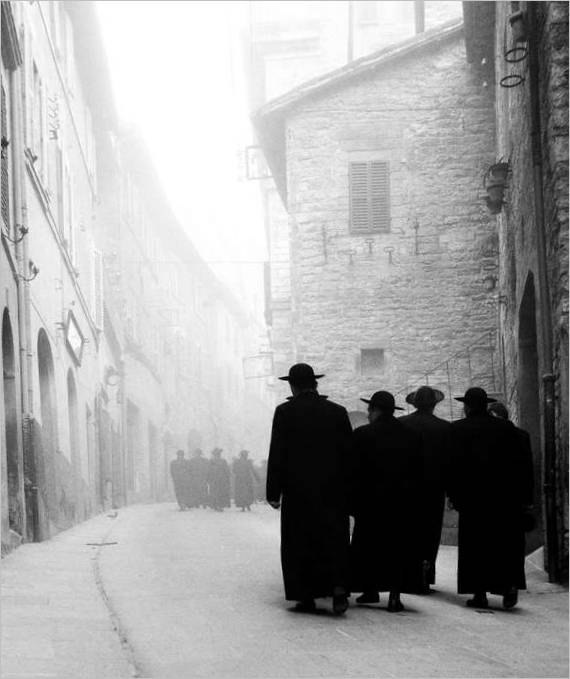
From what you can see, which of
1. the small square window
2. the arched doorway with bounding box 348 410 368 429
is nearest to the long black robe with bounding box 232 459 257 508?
the arched doorway with bounding box 348 410 368 429

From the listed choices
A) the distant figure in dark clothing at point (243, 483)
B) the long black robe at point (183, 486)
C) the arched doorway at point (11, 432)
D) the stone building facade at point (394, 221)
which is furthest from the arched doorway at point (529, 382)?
the long black robe at point (183, 486)

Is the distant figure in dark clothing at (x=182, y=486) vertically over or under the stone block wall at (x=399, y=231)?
under

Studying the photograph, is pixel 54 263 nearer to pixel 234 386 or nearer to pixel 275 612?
pixel 275 612

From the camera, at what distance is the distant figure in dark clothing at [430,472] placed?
854 cm

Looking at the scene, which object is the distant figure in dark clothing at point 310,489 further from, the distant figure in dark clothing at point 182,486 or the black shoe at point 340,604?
the distant figure in dark clothing at point 182,486

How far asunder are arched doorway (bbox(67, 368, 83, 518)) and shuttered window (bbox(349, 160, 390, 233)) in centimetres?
566

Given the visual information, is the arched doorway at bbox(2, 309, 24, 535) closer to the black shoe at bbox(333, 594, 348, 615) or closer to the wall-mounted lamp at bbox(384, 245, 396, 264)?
the black shoe at bbox(333, 594, 348, 615)

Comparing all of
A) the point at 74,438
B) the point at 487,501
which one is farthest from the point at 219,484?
the point at 487,501

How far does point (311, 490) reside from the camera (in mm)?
7871

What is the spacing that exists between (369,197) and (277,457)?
14.1 m

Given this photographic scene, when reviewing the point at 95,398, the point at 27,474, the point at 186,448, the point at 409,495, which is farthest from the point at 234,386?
the point at 409,495

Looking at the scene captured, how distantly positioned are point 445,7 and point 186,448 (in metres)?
17.1

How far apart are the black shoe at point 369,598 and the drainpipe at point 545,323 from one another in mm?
1757

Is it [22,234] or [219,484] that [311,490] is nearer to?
[22,234]
